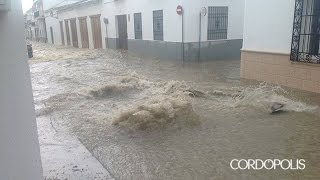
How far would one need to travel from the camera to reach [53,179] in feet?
12.6

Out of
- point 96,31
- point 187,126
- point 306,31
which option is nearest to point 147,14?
point 96,31

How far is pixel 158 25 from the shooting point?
53.7 feet

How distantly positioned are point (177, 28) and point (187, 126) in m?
9.62

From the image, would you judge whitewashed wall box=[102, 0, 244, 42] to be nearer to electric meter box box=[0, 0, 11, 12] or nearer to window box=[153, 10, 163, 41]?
window box=[153, 10, 163, 41]

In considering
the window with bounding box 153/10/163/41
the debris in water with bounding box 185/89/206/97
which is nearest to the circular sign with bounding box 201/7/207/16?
the window with bounding box 153/10/163/41

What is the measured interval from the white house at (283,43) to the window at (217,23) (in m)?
5.40

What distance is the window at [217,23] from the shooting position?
14.7m

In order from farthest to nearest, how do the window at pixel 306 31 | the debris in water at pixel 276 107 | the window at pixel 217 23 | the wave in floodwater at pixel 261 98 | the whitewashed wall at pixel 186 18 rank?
the window at pixel 217 23
the whitewashed wall at pixel 186 18
the window at pixel 306 31
the wave in floodwater at pixel 261 98
the debris in water at pixel 276 107

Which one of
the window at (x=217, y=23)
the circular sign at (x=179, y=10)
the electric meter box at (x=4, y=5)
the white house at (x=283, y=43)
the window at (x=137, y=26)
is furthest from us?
the window at (x=137, y=26)

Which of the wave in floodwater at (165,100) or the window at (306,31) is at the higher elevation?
the window at (306,31)

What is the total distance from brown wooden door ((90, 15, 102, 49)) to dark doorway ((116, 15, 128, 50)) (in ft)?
12.0

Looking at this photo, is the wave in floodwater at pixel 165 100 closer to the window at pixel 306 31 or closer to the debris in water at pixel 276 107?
the debris in water at pixel 276 107

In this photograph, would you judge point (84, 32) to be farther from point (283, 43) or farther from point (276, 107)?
point (276, 107)

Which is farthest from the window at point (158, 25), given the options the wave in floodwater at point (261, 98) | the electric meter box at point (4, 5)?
the electric meter box at point (4, 5)
